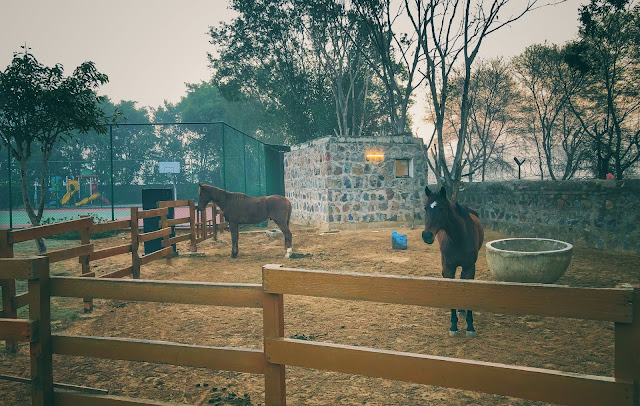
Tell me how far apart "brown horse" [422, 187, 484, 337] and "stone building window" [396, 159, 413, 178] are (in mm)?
9999

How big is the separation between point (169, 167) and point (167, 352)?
85.0 feet

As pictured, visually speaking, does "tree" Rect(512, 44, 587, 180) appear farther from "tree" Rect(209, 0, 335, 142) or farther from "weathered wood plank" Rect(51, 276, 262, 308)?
"weathered wood plank" Rect(51, 276, 262, 308)

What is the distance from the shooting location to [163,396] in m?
3.38

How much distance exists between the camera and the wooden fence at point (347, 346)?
1.65 meters

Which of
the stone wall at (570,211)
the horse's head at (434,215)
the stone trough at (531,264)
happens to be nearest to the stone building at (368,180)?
the stone wall at (570,211)

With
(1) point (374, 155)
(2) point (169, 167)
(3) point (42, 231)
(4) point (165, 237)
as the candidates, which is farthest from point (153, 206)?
(2) point (169, 167)

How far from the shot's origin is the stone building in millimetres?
14562

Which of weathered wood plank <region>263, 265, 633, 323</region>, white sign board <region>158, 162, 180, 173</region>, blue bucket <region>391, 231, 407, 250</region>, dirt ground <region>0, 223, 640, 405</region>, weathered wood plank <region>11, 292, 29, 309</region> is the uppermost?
white sign board <region>158, 162, 180, 173</region>

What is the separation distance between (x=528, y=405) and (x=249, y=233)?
12056 mm

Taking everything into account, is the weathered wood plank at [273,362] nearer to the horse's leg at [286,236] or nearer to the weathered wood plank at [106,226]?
the weathered wood plank at [106,226]

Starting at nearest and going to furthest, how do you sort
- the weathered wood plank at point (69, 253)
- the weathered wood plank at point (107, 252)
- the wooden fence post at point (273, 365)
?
1. the wooden fence post at point (273, 365)
2. the weathered wood plank at point (69, 253)
3. the weathered wood plank at point (107, 252)

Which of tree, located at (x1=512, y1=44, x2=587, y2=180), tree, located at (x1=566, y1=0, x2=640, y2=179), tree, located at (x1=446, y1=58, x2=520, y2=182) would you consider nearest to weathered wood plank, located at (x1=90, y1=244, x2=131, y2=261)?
tree, located at (x1=566, y1=0, x2=640, y2=179)

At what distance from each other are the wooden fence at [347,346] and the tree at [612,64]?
46.6 feet

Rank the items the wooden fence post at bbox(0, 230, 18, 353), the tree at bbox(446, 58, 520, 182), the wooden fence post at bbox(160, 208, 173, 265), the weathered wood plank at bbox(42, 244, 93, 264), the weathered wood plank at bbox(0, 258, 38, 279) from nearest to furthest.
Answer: the weathered wood plank at bbox(0, 258, 38, 279)
the wooden fence post at bbox(0, 230, 18, 353)
the weathered wood plank at bbox(42, 244, 93, 264)
the wooden fence post at bbox(160, 208, 173, 265)
the tree at bbox(446, 58, 520, 182)
